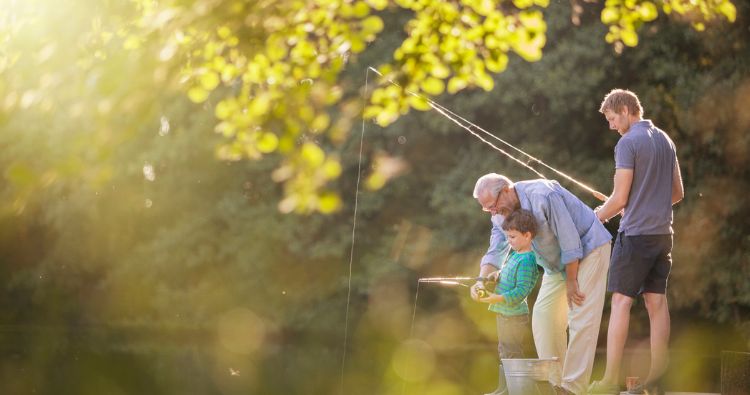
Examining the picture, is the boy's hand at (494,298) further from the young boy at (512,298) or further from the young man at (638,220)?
the young man at (638,220)

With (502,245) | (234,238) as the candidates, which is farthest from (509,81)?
(502,245)

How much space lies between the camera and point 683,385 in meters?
12.5

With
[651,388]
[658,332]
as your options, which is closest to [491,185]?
[658,332]

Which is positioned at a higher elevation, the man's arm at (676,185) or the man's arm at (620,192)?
the man's arm at (620,192)

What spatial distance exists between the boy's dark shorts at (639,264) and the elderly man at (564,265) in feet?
0.64

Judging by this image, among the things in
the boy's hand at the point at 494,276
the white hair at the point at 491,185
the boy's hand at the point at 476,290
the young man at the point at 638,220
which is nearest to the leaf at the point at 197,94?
the white hair at the point at 491,185

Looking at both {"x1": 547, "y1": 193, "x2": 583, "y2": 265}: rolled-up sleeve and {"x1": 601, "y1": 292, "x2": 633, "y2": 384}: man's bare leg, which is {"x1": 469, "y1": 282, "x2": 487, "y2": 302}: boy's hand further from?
{"x1": 601, "y1": 292, "x2": 633, "y2": 384}: man's bare leg

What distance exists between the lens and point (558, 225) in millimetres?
6465

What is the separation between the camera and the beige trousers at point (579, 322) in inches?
259

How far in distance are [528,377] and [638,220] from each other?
4.29 ft

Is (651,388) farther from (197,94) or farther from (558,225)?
(197,94)

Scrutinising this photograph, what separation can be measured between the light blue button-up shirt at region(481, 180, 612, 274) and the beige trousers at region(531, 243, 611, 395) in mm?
82

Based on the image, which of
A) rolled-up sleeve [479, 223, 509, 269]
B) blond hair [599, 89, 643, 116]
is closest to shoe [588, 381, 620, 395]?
rolled-up sleeve [479, 223, 509, 269]

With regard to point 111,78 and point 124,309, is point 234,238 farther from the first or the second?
point 111,78
